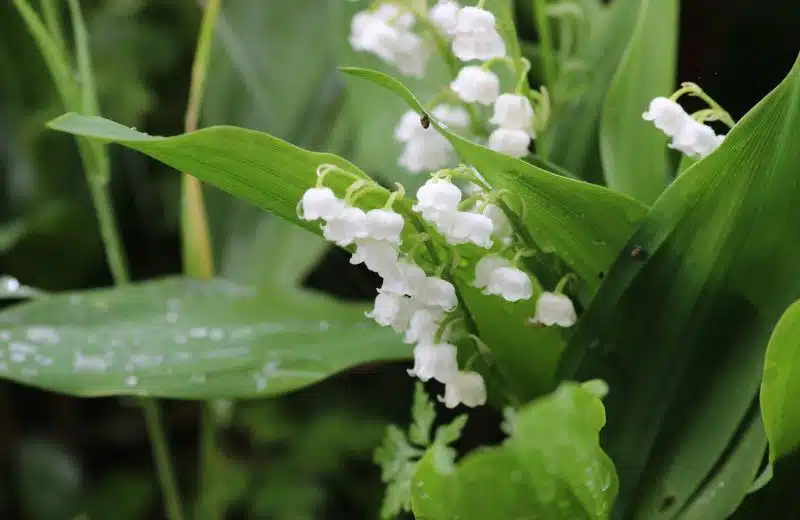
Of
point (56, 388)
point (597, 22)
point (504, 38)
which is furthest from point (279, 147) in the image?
point (597, 22)

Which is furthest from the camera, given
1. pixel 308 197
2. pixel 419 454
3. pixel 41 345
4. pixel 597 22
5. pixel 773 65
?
pixel 773 65

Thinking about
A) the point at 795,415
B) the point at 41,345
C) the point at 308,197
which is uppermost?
the point at 308,197

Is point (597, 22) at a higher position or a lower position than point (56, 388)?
higher

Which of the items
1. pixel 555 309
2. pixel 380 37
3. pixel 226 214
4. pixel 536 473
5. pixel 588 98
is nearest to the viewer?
pixel 536 473

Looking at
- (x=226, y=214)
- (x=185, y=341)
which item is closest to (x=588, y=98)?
(x=185, y=341)

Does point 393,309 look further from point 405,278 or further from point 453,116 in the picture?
point 453,116

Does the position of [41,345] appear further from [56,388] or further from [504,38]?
[504,38]
